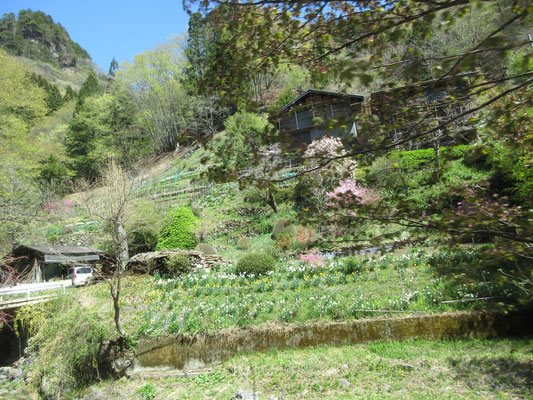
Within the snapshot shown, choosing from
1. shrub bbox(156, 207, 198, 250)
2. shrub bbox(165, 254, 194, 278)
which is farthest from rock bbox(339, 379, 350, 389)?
shrub bbox(156, 207, 198, 250)

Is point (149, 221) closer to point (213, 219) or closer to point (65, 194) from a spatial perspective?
point (213, 219)

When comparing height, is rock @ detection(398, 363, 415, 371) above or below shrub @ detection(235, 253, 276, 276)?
below

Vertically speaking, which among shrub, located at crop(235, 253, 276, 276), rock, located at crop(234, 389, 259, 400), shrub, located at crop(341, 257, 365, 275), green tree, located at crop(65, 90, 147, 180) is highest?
green tree, located at crop(65, 90, 147, 180)

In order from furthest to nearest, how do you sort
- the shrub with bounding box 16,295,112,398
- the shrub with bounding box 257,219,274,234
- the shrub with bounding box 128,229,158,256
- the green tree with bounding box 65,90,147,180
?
the green tree with bounding box 65,90,147,180
the shrub with bounding box 128,229,158,256
the shrub with bounding box 257,219,274,234
the shrub with bounding box 16,295,112,398

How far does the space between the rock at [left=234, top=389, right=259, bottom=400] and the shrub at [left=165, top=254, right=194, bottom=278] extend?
6.25 meters

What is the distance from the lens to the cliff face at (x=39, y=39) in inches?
3076

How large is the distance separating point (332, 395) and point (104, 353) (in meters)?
5.84

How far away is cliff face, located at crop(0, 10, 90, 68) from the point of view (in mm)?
78125

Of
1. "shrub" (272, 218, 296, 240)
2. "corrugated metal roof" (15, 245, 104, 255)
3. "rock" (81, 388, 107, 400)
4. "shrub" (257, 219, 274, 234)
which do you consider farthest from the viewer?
"shrub" (257, 219, 274, 234)

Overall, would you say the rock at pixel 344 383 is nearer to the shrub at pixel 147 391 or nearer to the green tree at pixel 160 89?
the shrub at pixel 147 391

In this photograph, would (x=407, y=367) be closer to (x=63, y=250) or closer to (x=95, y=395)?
(x=95, y=395)

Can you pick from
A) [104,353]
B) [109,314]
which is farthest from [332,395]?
[109,314]

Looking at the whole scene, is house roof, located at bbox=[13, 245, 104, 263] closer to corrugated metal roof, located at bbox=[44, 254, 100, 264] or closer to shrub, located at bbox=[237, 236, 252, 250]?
corrugated metal roof, located at bbox=[44, 254, 100, 264]

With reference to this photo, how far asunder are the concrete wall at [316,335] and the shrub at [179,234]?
6591mm
